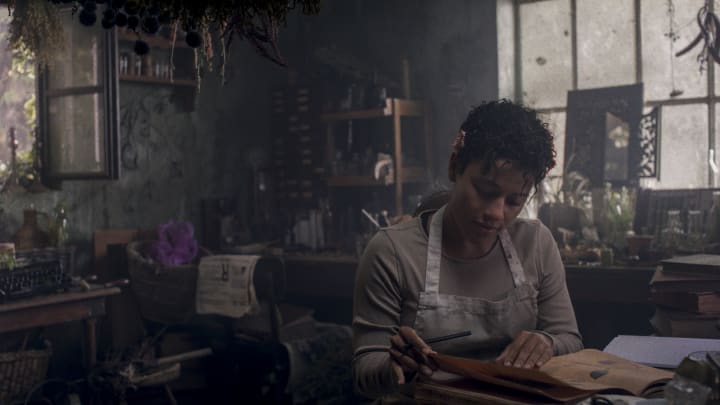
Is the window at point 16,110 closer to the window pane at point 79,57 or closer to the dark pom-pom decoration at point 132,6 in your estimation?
the window pane at point 79,57

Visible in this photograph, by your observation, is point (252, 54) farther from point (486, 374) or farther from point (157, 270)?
point (486, 374)

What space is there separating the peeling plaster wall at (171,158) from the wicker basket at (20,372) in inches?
38.8

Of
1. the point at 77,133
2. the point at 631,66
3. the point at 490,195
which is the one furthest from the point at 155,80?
the point at 490,195

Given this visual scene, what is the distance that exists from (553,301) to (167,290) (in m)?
3.30

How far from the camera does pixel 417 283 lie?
8.21 ft

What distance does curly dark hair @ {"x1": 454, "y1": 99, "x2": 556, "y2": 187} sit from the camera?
239 cm

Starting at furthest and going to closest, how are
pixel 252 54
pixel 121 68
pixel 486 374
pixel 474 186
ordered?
pixel 252 54
pixel 121 68
pixel 474 186
pixel 486 374

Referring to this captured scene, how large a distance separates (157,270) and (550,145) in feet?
11.5

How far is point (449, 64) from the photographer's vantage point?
6.02 metres

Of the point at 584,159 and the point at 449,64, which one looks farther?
the point at 449,64

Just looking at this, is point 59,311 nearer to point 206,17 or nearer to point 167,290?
point 167,290

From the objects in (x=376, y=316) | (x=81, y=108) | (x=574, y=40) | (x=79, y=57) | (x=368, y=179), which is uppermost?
(x=574, y=40)

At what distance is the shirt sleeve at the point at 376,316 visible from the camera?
A: 7.50 ft

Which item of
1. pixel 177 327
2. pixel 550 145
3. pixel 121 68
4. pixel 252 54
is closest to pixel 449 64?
pixel 252 54
